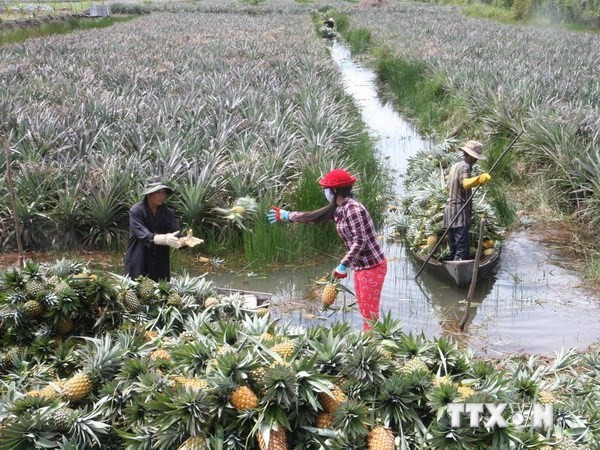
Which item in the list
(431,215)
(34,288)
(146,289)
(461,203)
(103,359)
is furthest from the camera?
(431,215)

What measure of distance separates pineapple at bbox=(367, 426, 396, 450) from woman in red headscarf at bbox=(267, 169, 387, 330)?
2.33 meters

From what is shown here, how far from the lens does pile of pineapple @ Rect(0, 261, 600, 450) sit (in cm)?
284

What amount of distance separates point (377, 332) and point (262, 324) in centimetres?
57

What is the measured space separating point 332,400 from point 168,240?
8.17 feet

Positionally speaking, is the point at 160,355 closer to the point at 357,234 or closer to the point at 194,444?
the point at 194,444

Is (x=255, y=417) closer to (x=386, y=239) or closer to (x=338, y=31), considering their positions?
(x=386, y=239)

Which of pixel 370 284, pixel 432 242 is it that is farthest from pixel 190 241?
pixel 432 242

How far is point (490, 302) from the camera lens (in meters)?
7.23

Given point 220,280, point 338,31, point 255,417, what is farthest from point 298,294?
point 338,31

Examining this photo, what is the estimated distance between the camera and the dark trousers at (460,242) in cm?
732

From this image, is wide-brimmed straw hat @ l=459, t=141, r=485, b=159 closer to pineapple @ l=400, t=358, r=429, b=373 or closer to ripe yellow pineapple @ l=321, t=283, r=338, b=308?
ripe yellow pineapple @ l=321, t=283, r=338, b=308

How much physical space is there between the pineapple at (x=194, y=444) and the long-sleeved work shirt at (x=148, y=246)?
108 inches

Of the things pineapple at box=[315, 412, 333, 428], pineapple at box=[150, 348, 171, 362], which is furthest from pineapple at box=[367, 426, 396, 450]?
pineapple at box=[150, 348, 171, 362]

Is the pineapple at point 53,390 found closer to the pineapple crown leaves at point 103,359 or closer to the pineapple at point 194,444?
the pineapple crown leaves at point 103,359
